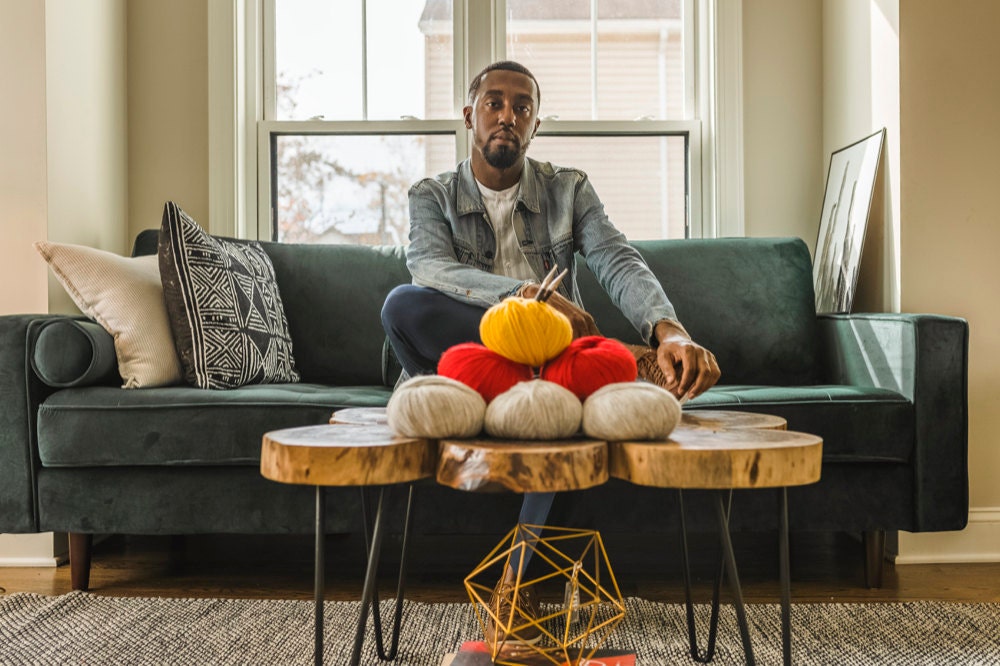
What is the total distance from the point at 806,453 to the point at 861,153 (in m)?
1.96

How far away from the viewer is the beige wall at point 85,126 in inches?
95.7

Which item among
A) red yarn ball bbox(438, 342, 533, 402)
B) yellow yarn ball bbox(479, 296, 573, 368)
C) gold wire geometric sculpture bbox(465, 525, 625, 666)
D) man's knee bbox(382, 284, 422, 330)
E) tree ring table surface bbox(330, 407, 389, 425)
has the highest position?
man's knee bbox(382, 284, 422, 330)

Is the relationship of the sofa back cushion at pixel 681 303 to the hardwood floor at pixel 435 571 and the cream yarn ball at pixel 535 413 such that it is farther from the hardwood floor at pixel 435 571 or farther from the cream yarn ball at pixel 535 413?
the cream yarn ball at pixel 535 413

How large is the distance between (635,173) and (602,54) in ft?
1.47

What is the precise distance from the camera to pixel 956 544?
89.7 inches

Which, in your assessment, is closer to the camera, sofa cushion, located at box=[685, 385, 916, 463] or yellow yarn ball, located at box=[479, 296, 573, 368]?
yellow yarn ball, located at box=[479, 296, 573, 368]

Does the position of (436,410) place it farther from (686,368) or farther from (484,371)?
(686,368)

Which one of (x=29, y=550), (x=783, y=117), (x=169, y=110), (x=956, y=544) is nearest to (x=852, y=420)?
(x=956, y=544)

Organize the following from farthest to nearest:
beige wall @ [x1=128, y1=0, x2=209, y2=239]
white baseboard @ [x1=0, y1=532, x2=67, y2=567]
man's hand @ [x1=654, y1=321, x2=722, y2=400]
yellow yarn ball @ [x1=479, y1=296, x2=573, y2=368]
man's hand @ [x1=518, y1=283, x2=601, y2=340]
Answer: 1. beige wall @ [x1=128, y1=0, x2=209, y2=239]
2. white baseboard @ [x1=0, y1=532, x2=67, y2=567]
3. man's hand @ [x1=518, y1=283, x2=601, y2=340]
4. man's hand @ [x1=654, y1=321, x2=722, y2=400]
5. yellow yarn ball @ [x1=479, y1=296, x2=573, y2=368]

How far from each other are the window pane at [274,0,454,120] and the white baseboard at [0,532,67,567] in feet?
5.47

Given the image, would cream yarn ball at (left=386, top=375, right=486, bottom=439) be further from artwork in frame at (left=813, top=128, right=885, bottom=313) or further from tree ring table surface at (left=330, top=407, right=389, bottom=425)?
artwork in frame at (left=813, top=128, right=885, bottom=313)

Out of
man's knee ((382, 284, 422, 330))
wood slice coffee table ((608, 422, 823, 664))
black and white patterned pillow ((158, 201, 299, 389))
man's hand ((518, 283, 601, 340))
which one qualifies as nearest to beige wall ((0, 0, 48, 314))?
black and white patterned pillow ((158, 201, 299, 389))

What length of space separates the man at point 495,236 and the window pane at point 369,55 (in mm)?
1059

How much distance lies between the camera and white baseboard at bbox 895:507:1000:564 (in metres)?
2.26
